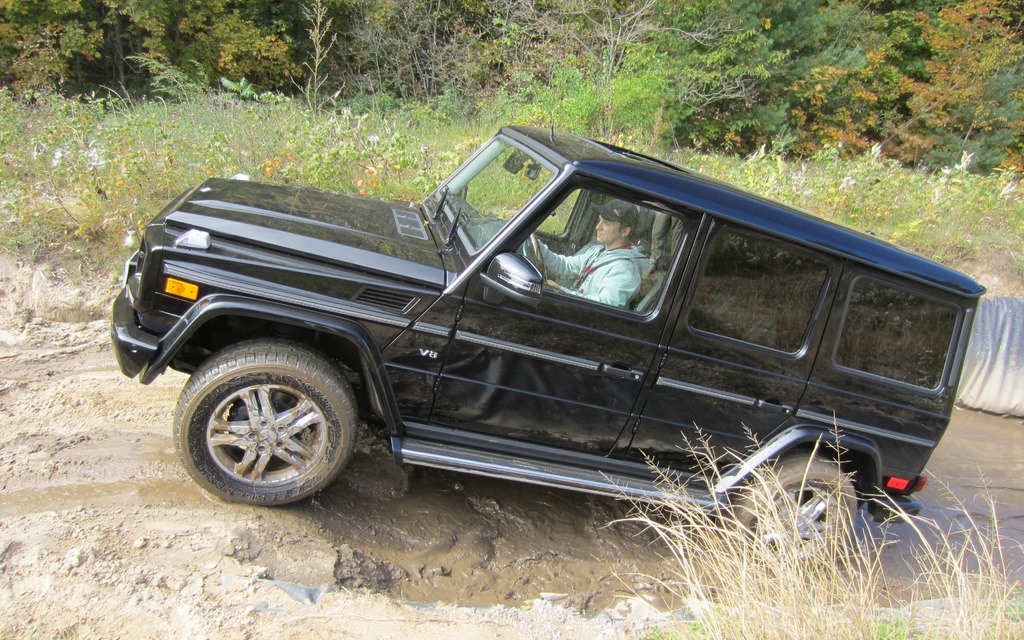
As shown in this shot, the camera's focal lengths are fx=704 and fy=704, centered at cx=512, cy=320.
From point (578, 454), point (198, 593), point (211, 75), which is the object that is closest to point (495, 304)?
point (578, 454)

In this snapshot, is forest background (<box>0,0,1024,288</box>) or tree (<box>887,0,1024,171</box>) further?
tree (<box>887,0,1024,171</box>)

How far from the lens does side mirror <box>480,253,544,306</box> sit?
289 centimetres

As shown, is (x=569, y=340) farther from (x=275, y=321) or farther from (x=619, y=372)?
(x=275, y=321)

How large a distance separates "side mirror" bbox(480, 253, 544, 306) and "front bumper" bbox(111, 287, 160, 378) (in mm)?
1418

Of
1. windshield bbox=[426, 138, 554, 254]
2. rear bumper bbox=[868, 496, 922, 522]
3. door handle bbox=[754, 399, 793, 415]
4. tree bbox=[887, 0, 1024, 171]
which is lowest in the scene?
rear bumper bbox=[868, 496, 922, 522]

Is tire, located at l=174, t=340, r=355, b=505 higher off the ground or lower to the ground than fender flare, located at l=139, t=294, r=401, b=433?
lower

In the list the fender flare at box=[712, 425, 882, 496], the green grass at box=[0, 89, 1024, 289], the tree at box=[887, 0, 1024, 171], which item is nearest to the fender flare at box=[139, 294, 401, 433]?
the fender flare at box=[712, 425, 882, 496]

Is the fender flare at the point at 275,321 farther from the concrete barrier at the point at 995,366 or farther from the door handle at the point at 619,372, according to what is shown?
the concrete barrier at the point at 995,366

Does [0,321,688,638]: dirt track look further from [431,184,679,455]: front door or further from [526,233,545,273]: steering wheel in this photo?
[526,233,545,273]: steering wheel

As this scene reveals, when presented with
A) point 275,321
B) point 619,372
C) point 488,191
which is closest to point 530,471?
point 619,372

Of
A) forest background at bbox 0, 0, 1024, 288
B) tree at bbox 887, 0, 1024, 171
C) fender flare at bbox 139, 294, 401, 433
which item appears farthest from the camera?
tree at bbox 887, 0, 1024, 171

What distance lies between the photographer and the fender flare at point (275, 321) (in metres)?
2.86

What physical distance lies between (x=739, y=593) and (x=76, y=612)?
7.76 feet

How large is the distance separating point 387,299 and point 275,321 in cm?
47
